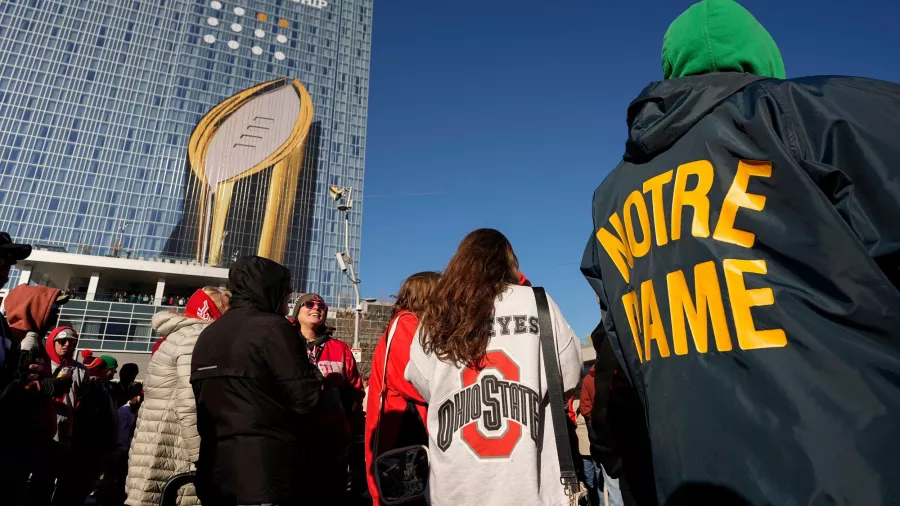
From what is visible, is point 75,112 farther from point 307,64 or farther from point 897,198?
point 897,198

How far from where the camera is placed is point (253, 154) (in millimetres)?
58312

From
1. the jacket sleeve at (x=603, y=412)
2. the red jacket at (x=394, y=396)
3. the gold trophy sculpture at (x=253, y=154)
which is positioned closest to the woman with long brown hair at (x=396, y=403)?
the red jacket at (x=394, y=396)

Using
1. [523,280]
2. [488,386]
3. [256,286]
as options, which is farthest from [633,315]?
[256,286]

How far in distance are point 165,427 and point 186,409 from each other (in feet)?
0.86

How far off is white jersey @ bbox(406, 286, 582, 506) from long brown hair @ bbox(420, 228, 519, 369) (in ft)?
0.15

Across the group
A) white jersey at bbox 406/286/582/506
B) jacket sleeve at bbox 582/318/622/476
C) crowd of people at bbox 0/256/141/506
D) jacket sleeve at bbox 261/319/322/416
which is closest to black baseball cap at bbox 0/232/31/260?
crowd of people at bbox 0/256/141/506

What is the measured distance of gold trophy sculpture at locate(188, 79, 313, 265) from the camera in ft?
182

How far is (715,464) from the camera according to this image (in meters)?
0.86

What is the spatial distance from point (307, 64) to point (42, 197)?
33.8 meters

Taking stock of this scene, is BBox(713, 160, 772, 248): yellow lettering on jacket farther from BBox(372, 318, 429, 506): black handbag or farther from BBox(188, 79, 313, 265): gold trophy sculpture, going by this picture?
BBox(188, 79, 313, 265): gold trophy sculpture

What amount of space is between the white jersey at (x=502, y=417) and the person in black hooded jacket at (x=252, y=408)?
0.80m

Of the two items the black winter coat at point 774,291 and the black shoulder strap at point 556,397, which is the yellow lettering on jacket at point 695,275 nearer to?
the black winter coat at point 774,291

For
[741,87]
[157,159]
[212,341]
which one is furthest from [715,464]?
[157,159]

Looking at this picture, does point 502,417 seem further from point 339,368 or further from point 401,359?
point 339,368
